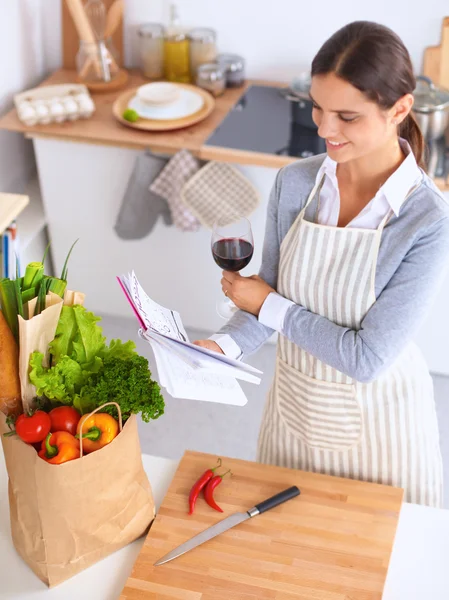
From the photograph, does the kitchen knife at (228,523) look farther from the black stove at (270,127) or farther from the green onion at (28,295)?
the black stove at (270,127)

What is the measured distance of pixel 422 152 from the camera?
1.52 m

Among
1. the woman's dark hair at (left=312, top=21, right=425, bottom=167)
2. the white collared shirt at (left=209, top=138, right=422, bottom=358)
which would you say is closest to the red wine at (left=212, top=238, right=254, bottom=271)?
the white collared shirt at (left=209, top=138, right=422, bottom=358)

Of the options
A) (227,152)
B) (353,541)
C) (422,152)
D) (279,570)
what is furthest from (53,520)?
(227,152)

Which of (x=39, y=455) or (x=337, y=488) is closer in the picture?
(x=39, y=455)

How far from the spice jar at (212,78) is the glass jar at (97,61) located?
1.20 ft

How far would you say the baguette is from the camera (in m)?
1.21

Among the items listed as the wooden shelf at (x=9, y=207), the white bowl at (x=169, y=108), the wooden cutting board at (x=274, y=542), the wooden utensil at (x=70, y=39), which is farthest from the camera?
the wooden utensil at (x=70, y=39)

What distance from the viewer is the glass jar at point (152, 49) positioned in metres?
3.04

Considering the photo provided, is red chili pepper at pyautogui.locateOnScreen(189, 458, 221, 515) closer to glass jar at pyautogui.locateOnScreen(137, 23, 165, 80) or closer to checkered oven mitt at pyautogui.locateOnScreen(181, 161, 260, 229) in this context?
checkered oven mitt at pyautogui.locateOnScreen(181, 161, 260, 229)

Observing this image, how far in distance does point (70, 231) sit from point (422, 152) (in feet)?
6.41

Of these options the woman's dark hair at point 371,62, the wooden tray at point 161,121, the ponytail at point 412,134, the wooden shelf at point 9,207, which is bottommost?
the wooden shelf at point 9,207

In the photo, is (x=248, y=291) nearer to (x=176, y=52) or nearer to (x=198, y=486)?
(x=198, y=486)

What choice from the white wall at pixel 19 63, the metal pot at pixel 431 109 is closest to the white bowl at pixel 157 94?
the white wall at pixel 19 63

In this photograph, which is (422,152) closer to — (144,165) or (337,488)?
(337,488)
